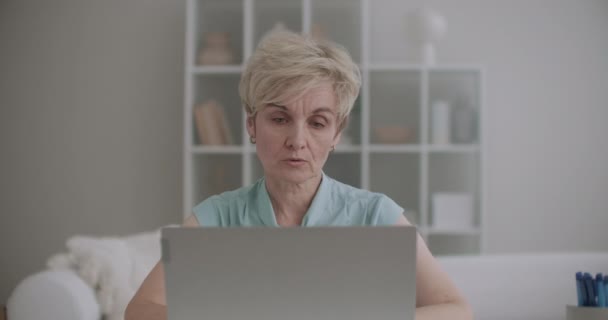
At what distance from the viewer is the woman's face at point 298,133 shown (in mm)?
1317

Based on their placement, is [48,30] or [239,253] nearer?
[239,253]

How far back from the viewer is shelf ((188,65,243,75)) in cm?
367

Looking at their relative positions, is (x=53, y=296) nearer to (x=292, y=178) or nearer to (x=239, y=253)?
(x=292, y=178)

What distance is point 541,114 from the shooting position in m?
4.03

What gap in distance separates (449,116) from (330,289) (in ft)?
9.69

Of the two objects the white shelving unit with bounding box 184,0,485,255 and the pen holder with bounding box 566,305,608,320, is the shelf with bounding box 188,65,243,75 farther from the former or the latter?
the pen holder with bounding box 566,305,608,320

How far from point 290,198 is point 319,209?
6cm

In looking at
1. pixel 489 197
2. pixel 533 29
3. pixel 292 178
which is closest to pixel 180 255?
pixel 292 178

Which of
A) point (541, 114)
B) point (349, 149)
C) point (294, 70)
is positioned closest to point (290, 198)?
point (294, 70)

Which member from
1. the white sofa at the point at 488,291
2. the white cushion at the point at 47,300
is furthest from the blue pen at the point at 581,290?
the white cushion at the point at 47,300

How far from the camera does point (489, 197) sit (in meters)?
4.02

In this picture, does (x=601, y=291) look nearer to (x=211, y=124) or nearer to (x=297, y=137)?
(x=297, y=137)

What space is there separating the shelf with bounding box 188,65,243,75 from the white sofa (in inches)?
66.6

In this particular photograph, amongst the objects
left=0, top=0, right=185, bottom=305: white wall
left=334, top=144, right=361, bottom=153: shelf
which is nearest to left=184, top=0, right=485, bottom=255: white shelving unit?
left=334, top=144, right=361, bottom=153: shelf
